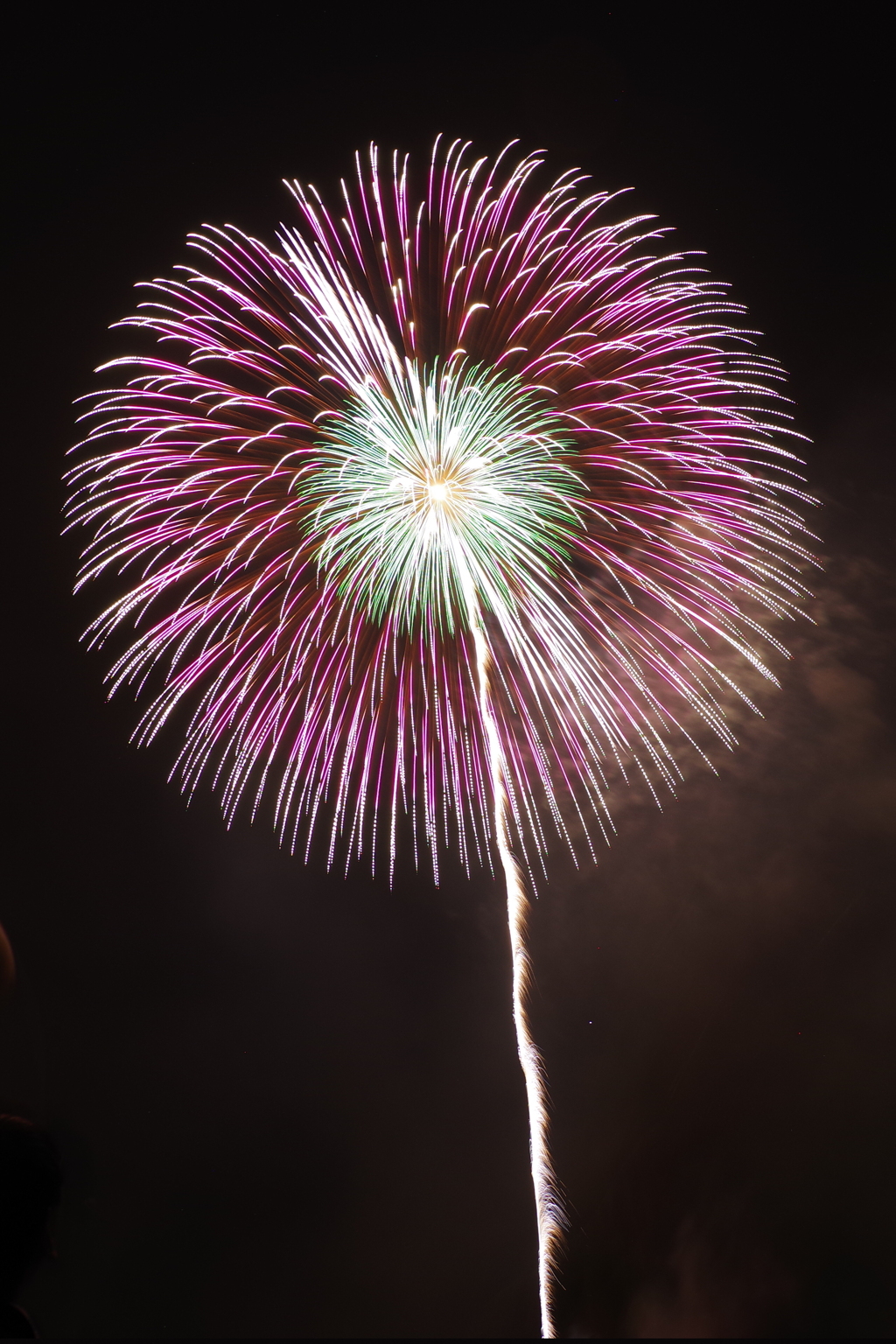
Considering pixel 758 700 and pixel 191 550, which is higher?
pixel 758 700

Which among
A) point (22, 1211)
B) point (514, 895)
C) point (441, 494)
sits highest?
point (441, 494)

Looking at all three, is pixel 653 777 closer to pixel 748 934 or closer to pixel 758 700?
pixel 758 700

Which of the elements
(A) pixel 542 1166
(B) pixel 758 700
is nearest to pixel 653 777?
(B) pixel 758 700

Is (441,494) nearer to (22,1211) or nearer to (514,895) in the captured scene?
(514,895)

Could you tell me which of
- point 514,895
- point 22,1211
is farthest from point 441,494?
point 22,1211

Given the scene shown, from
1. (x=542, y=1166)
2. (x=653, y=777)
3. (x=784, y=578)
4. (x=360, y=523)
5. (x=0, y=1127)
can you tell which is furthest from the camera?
(x=542, y=1166)

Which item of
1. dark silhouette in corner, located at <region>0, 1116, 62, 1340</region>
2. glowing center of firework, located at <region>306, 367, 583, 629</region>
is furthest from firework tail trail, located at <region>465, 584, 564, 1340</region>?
dark silhouette in corner, located at <region>0, 1116, 62, 1340</region>
